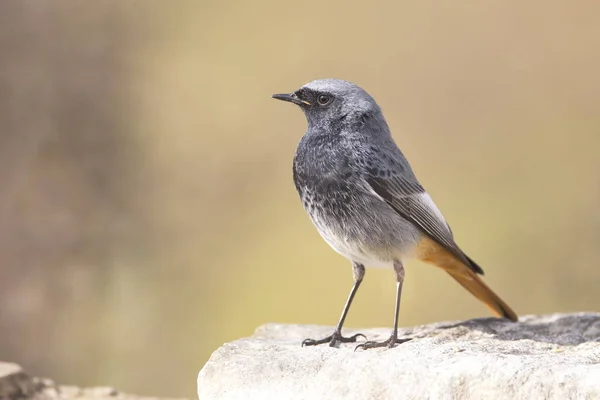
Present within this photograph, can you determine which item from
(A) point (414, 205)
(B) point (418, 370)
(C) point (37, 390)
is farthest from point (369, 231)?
(C) point (37, 390)

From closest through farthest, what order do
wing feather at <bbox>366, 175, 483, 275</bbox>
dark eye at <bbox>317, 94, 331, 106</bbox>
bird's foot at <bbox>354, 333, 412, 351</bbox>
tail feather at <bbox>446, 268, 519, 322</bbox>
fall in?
bird's foot at <bbox>354, 333, 412, 351</bbox>
wing feather at <bbox>366, 175, 483, 275</bbox>
dark eye at <bbox>317, 94, 331, 106</bbox>
tail feather at <bbox>446, 268, 519, 322</bbox>

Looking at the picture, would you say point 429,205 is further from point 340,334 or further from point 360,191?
point 340,334

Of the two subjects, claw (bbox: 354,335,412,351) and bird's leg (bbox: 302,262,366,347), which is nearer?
claw (bbox: 354,335,412,351)

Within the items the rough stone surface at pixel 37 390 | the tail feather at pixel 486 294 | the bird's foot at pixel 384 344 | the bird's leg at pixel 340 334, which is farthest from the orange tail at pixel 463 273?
the rough stone surface at pixel 37 390

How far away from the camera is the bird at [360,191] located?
4496 mm

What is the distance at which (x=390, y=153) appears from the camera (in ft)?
15.4

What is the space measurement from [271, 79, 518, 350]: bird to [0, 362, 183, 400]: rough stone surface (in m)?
1.84

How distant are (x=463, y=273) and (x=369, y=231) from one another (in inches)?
32.2

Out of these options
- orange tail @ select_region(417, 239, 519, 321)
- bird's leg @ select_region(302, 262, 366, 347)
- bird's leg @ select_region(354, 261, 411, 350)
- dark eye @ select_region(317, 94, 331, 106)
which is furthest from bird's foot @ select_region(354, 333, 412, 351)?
dark eye @ select_region(317, 94, 331, 106)

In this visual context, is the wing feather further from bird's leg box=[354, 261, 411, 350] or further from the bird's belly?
bird's leg box=[354, 261, 411, 350]

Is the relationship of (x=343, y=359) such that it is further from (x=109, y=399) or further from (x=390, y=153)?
(x=109, y=399)

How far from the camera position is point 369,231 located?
451 cm

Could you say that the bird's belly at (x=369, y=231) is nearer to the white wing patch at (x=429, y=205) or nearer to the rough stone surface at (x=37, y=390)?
the white wing patch at (x=429, y=205)

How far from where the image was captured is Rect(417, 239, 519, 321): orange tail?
188 inches
